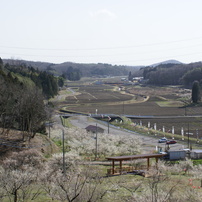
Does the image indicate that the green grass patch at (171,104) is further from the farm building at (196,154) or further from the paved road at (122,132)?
the farm building at (196,154)

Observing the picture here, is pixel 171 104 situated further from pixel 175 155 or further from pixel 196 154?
pixel 175 155

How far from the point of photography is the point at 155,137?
143ft

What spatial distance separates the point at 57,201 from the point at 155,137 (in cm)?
2776

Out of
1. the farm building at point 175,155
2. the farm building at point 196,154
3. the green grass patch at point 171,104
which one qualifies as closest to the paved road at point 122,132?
the farm building at point 175,155

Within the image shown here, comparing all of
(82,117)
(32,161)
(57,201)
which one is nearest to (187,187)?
(57,201)

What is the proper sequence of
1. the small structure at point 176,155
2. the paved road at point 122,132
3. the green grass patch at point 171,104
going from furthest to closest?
the green grass patch at point 171,104 < the paved road at point 122,132 < the small structure at point 176,155

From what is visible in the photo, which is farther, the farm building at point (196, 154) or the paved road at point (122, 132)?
the paved road at point (122, 132)

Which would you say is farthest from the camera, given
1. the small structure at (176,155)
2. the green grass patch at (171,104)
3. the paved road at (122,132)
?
the green grass patch at (171,104)

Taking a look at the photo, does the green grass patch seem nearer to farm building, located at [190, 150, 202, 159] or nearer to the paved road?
the paved road

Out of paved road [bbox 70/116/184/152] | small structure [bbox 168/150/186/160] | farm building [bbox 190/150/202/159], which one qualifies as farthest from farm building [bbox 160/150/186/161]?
paved road [bbox 70/116/184/152]

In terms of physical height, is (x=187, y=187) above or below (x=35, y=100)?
below

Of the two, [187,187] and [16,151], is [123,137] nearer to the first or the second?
[16,151]

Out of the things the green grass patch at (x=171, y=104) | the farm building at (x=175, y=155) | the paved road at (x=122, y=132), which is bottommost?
the paved road at (x=122, y=132)

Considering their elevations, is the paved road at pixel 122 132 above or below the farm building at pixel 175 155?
below
